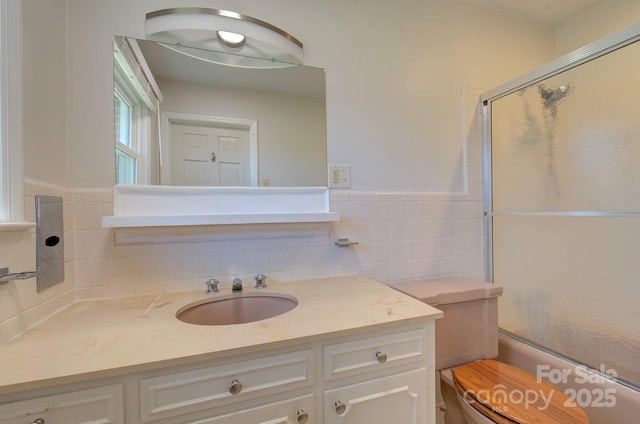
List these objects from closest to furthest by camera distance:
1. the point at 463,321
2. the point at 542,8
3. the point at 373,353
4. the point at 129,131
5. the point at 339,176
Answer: the point at 373,353, the point at 129,131, the point at 463,321, the point at 339,176, the point at 542,8

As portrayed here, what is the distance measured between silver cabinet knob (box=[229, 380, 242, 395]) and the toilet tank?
82 cm

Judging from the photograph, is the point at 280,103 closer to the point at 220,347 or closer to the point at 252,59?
the point at 252,59

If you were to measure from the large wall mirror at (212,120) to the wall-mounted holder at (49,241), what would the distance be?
23 centimetres

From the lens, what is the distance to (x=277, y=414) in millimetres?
758

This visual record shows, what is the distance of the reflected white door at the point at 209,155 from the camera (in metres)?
1.19

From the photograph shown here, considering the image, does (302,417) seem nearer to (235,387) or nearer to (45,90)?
(235,387)

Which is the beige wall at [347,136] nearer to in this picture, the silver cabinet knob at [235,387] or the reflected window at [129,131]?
the reflected window at [129,131]

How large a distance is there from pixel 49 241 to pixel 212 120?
72 centimetres

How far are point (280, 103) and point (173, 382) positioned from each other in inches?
45.0

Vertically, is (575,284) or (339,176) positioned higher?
(339,176)

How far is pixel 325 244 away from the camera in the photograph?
1.39 metres

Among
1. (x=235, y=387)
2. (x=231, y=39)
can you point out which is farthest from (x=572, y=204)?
(x=231, y=39)

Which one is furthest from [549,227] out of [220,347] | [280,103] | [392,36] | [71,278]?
[71,278]

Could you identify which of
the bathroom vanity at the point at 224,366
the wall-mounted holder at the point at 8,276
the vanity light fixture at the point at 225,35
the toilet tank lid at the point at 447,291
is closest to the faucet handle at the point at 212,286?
the bathroom vanity at the point at 224,366
